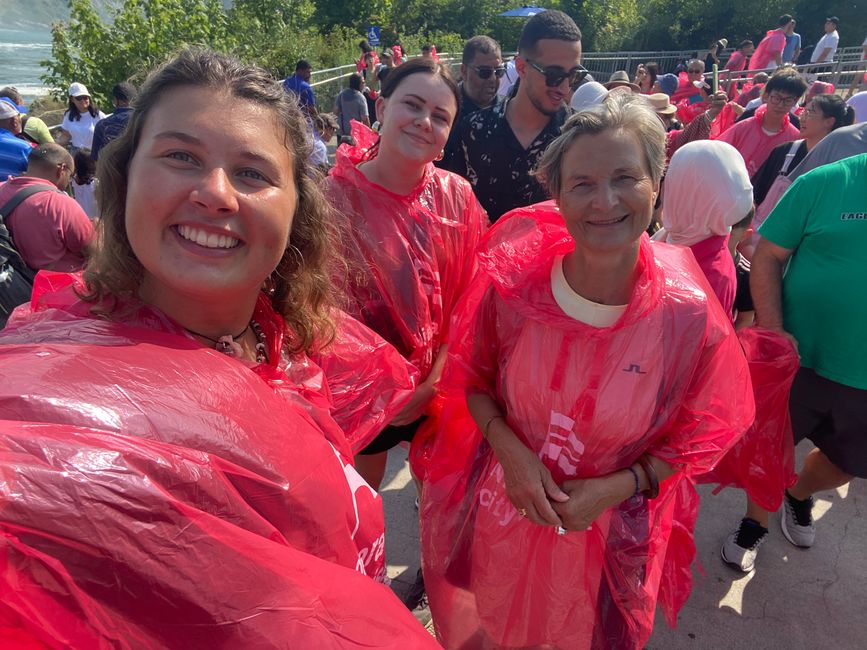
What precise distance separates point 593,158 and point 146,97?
3.14 ft

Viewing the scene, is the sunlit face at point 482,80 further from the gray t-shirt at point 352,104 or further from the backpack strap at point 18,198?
the gray t-shirt at point 352,104

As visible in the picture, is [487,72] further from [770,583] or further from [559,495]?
[770,583]

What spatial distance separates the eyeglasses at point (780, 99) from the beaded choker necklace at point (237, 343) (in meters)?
4.67

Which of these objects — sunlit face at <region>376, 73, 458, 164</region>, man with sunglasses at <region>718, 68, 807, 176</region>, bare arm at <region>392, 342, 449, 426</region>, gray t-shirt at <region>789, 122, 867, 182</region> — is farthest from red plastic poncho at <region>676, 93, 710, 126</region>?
bare arm at <region>392, 342, 449, 426</region>

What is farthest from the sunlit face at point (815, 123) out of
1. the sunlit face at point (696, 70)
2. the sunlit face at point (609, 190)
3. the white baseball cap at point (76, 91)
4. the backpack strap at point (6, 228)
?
the white baseball cap at point (76, 91)

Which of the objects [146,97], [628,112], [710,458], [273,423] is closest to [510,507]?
[710,458]

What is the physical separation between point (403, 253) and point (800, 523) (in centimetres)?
216

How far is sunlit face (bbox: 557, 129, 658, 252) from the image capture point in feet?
4.50

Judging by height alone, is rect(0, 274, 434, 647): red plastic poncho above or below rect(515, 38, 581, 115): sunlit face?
below

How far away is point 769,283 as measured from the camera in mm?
2254

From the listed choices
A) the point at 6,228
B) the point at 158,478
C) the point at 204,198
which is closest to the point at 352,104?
the point at 6,228

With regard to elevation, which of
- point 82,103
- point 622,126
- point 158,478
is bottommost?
point 82,103

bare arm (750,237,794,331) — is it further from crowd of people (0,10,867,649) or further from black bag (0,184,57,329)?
black bag (0,184,57,329)

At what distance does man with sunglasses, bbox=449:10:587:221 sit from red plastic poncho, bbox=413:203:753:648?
88 centimetres
